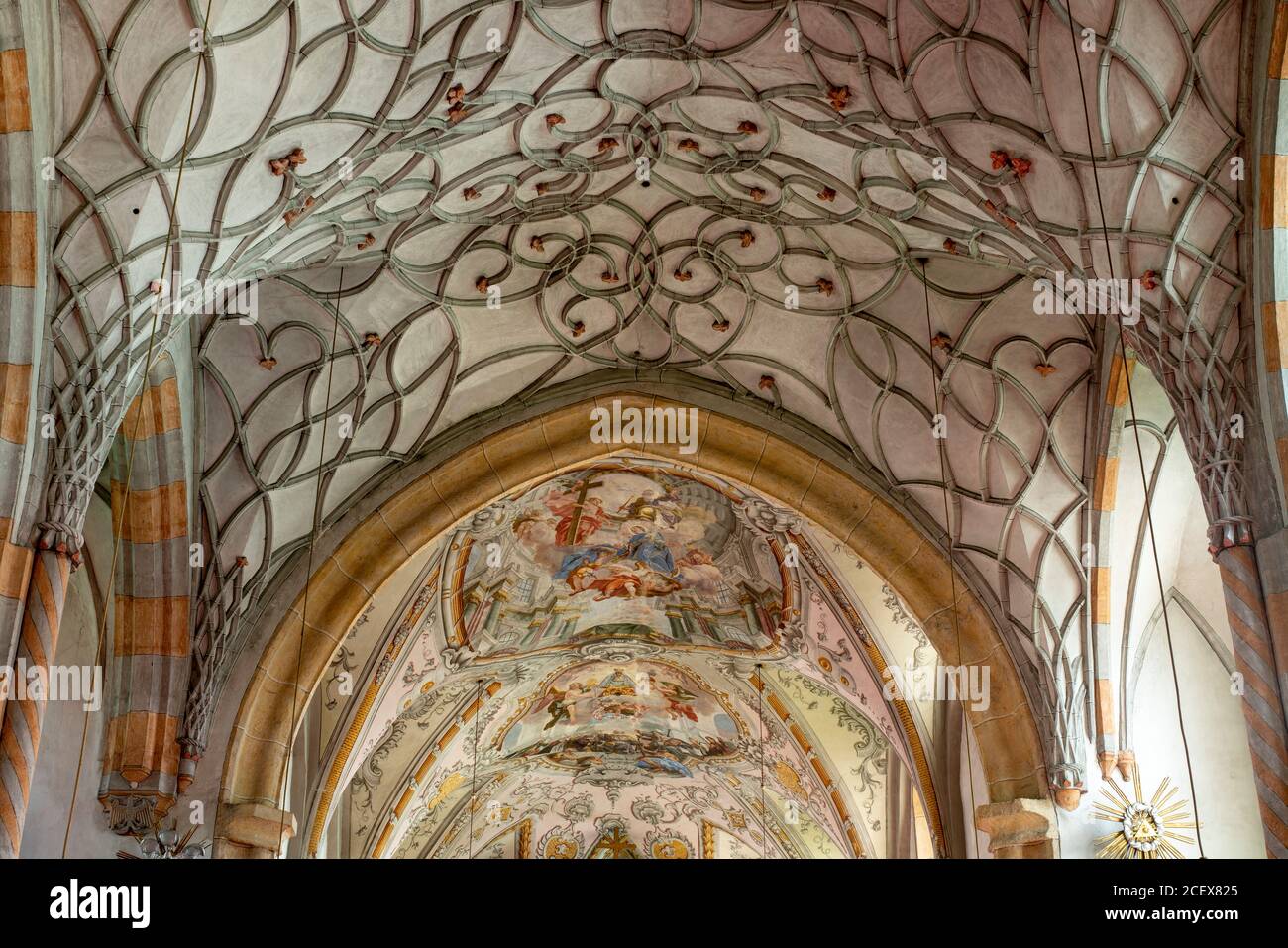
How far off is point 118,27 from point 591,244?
17.3ft

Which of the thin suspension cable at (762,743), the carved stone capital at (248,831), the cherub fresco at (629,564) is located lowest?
the carved stone capital at (248,831)

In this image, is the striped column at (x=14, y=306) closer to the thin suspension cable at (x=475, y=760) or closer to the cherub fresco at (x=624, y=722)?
the thin suspension cable at (x=475, y=760)

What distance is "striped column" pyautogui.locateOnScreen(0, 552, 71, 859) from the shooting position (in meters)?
7.57

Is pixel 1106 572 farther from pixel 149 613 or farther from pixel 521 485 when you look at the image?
pixel 149 613

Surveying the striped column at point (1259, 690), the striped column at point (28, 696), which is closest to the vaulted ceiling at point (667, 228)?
the striped column at point (1259, 690)

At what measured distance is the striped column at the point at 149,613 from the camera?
36.4ft

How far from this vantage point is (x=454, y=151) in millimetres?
10453

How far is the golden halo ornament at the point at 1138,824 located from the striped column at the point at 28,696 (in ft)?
27.1

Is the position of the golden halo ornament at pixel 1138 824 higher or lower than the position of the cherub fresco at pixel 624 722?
lower

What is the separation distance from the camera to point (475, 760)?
19.9 meters

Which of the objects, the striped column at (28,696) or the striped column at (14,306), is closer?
the striped column at (14,306)

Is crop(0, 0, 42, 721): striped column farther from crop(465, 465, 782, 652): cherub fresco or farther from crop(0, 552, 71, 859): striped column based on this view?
crop(465, 465, 782, 652): cherub fresco

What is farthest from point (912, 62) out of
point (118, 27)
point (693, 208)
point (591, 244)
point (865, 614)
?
point (865, 614)
